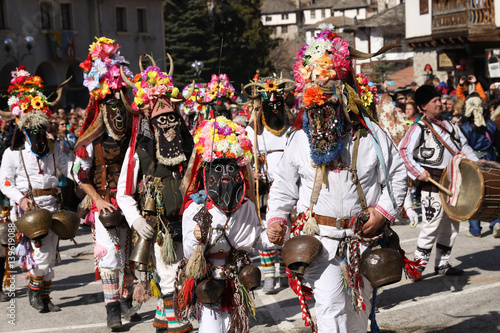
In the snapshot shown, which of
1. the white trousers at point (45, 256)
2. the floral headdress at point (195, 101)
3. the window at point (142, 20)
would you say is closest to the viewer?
the white trousers at point (45, 256)

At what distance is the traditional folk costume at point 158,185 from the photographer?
260 inches

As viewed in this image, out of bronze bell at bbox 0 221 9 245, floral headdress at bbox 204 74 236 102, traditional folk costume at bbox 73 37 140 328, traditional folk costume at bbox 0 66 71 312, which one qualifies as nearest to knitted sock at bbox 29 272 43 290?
traditional folk costume at bbox 0 66 71 312

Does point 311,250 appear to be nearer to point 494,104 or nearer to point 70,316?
point 70,316

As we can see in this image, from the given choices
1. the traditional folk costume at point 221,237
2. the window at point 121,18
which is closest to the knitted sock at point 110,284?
the traditional folk costume at point 221,237

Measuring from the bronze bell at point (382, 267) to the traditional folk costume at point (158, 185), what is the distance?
217 cm

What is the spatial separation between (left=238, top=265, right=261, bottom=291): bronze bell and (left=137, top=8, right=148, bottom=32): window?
38.6 metres

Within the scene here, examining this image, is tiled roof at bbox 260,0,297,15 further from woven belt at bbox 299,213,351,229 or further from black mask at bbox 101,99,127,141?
woven belt at bbox 299,213,351,229

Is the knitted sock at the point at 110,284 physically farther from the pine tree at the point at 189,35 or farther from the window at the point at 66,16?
the pine tree at the point at 189,35

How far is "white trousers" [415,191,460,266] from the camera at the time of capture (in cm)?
881

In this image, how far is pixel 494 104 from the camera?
1251 cm

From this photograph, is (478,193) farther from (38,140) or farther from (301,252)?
(38,140)

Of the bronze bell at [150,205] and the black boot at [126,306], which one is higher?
the bronze bell at [150,205]

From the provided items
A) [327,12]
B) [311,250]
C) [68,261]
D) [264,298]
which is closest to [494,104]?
[264,298]

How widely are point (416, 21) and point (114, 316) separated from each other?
30153mm
